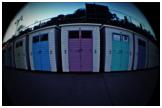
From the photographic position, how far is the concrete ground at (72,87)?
392 cm

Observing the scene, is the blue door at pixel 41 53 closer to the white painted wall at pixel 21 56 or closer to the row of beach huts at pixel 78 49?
the row of beach huts at pixel 78 49

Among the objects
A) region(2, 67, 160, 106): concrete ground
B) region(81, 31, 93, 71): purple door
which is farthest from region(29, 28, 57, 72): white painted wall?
region(81, 31, 93, 71): purple door

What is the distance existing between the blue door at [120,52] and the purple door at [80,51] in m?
0.26

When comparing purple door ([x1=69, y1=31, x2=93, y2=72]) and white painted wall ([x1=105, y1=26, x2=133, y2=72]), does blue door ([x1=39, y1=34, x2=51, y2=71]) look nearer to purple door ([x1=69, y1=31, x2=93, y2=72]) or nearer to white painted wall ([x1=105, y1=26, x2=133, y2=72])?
purple door ([x1=69, y1=31, x2=93, y2=72])

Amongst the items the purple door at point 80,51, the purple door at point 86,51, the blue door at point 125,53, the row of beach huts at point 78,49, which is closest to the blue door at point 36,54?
the row of beach huts at point 78,49

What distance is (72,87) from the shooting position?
13.0 feet

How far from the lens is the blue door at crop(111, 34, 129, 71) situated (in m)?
3.86

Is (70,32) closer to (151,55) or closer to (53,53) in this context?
(53,53)

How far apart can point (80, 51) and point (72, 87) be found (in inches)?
17.2

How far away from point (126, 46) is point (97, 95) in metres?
0.65

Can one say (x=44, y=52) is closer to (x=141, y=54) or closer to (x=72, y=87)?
(x=72, y=87)

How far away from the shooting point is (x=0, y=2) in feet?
13.5

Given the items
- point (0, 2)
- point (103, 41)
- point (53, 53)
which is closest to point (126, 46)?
point (103, 41)

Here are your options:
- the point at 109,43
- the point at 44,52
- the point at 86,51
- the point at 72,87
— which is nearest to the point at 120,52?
the point at 109,43
